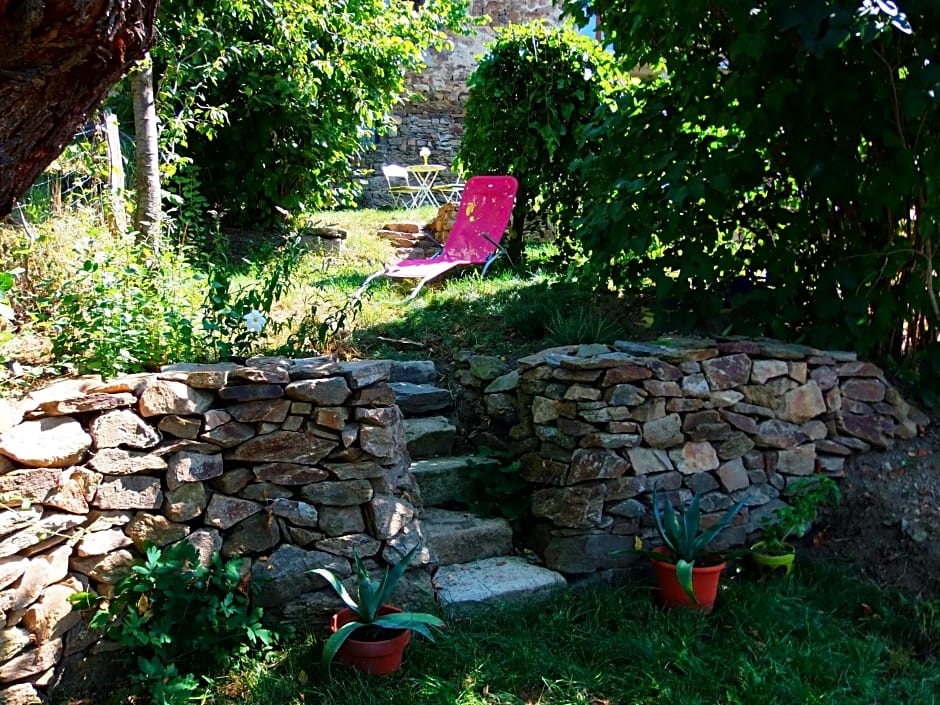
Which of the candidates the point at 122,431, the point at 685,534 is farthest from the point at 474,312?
the point at 122,431

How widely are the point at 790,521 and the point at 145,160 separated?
3.91 m

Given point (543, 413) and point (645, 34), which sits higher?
point (645, 34)

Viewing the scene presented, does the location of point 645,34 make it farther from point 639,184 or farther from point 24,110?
point 24,110

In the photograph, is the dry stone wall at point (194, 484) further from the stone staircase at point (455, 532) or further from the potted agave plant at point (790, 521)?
the potted agave plant at point (790, 521)

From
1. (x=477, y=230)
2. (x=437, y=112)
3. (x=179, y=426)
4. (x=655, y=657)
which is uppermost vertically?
(x=437, y=112)

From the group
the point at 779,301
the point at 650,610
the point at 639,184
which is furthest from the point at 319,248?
the point at 650,610

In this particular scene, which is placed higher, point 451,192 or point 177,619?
point 451,192

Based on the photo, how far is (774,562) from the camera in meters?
3.36

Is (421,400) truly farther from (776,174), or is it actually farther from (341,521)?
(776,174)

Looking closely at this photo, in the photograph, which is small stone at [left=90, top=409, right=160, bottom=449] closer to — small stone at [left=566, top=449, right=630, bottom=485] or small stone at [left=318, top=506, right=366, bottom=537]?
small stone at [left=318, top=506, right=366, bottom=537]

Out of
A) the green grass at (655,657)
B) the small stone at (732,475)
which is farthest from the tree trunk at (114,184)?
the small stone at (732,475)

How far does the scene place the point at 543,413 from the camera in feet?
11.6

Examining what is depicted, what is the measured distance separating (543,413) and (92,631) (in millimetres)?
1933

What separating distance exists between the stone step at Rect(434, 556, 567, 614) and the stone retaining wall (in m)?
0.13
